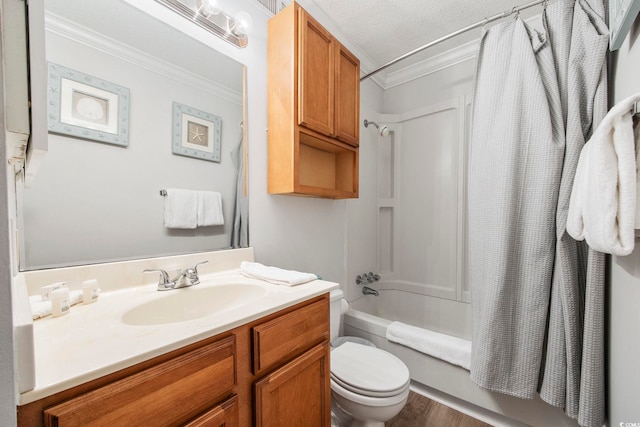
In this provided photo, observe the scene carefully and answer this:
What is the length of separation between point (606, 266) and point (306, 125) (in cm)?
143

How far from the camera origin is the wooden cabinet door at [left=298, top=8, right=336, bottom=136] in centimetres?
133

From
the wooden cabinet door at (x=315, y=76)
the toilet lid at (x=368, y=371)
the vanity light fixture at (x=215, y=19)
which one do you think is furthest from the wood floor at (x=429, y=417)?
the vanity light fixture at (x=215, y=19)

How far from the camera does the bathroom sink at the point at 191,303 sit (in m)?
0.86

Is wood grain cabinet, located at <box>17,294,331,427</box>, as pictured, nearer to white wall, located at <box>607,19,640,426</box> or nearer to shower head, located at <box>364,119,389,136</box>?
white wall, located at <box>607,19,640,426</box>

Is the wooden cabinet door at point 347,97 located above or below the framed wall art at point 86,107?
above

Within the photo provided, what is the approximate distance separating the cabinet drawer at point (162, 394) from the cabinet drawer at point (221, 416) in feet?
0.05

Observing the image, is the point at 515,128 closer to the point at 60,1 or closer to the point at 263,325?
the point at 263,325

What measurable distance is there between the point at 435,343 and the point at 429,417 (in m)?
0.40

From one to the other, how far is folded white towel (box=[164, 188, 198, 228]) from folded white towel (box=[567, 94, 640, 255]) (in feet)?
4.81

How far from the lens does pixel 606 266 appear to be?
1066 mm

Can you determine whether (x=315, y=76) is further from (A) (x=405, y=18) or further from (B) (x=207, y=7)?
(A) (x=405, y=18)

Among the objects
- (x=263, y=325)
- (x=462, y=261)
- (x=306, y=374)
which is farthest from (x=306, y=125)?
(x=462, y=261)

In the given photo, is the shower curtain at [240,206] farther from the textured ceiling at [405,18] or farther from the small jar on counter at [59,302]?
the textured ceiling at [405,18]

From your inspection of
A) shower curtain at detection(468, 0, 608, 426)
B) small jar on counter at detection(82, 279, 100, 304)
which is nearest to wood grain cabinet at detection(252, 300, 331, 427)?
small jar on counter at detection(82, 279, 100, 304)
